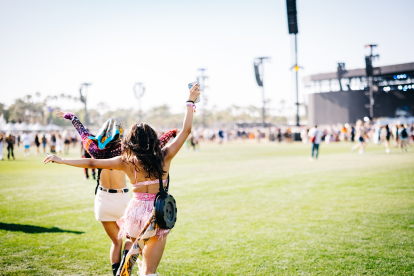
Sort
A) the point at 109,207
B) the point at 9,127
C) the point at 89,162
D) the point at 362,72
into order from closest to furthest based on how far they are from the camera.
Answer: the point at 89,162, the point at 109,207, the point at 362,72, the point at 9,127

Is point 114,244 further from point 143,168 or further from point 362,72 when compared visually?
point 362,72

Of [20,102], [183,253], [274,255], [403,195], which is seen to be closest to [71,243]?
[183,253]

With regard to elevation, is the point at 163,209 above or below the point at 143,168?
below

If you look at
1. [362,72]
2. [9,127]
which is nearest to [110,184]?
[362,72]

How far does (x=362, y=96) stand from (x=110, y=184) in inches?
2501

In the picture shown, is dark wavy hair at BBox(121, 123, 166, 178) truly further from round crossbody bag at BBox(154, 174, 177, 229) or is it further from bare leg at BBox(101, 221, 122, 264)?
bare leg at BBox(101, 221, 122, 264)

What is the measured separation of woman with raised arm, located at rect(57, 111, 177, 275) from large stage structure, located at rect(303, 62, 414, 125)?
2194 inches

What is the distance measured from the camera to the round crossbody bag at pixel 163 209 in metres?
3.00

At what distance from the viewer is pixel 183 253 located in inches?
206

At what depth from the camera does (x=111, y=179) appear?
13.5ft

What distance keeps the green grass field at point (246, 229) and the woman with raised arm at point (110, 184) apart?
0.80 metres

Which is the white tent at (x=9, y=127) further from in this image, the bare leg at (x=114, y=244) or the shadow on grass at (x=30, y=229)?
the bare leg at (x=114, y=244)

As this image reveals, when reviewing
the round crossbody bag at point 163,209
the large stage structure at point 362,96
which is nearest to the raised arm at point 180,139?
the round crossbody bag at point 163,209

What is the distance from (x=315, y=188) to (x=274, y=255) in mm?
5915
